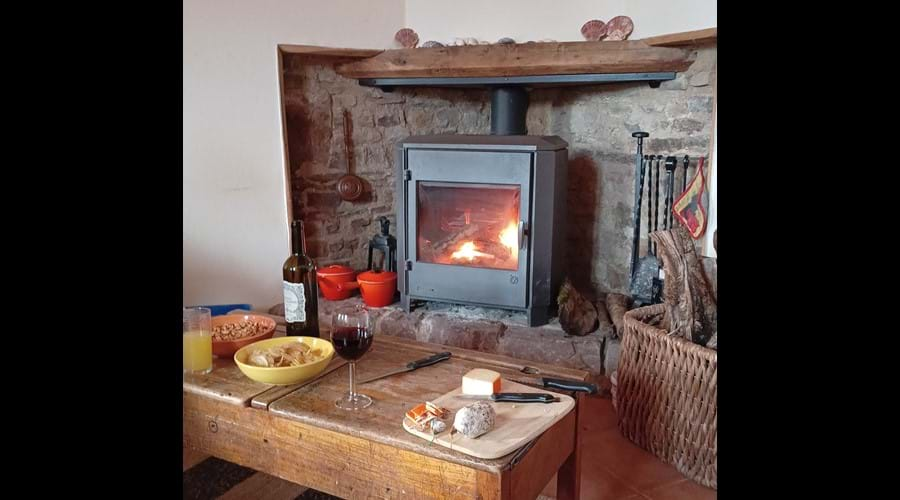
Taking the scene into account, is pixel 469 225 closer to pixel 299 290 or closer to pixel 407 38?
pixel 407 38

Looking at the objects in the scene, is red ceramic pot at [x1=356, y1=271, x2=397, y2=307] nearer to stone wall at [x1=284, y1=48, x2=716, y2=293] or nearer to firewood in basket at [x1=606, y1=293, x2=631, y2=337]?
stone wall at [x1=284, y1=48, x2=716, y2=293]

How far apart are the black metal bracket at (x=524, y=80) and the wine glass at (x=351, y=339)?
6.23 ft

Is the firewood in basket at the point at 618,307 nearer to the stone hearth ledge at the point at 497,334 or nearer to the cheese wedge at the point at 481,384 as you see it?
the stone hearth ledge at the point at 497,334

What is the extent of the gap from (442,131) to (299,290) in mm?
2098

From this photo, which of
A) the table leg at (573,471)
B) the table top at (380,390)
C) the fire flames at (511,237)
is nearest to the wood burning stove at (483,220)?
the fire flames at (511,237)

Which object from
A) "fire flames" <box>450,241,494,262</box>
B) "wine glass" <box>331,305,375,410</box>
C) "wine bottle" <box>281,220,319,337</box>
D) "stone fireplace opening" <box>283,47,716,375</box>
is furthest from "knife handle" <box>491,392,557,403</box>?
"fire flames" <box>450,241,494,262</box>

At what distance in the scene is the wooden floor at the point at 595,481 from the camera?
6.39 feet

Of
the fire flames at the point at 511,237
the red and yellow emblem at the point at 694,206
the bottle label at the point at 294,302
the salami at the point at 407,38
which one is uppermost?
the salami at the point at 407,38

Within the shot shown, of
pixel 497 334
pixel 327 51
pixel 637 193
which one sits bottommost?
pixel 497 334

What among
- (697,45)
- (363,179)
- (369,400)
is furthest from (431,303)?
(369,400)

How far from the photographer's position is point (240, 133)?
2.87m

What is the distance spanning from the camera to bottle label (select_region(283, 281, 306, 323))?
1.63m

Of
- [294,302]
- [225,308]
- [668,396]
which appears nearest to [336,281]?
[225,308]
